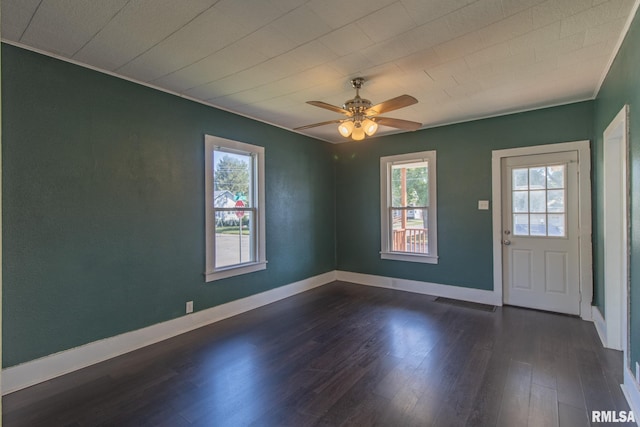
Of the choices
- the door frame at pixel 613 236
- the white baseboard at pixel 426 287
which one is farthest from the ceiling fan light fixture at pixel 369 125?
the white baseboard at pixel 426 287

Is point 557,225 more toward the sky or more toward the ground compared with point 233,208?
more toward the ground

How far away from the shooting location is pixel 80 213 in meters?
3.06

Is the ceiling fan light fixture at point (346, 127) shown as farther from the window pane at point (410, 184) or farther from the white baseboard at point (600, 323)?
the white baseboard at point (600, 323)

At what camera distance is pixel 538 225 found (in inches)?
175

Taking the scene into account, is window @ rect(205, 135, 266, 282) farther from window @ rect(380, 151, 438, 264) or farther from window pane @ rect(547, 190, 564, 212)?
window pane @ rect(547, 190, 564, 212)

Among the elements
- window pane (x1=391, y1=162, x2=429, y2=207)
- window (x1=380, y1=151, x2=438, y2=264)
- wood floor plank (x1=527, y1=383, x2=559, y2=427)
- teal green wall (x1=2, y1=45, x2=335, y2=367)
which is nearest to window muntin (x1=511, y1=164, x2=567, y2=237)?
window (x1=380, y1=151, x2=438, y2=264)

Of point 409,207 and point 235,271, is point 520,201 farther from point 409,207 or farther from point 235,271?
point 235,271

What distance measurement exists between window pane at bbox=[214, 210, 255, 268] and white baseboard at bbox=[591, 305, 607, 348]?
392 centimetres

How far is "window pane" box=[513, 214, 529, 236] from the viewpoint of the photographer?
4.52m

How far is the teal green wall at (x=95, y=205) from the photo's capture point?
9.06ft

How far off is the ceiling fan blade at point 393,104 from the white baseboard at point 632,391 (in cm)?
251

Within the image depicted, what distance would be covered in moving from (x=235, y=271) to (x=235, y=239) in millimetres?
403

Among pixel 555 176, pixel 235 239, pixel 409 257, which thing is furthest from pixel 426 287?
pixel 235 239

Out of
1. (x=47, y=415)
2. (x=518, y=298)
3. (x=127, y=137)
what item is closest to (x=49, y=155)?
(x=127, y=137)
